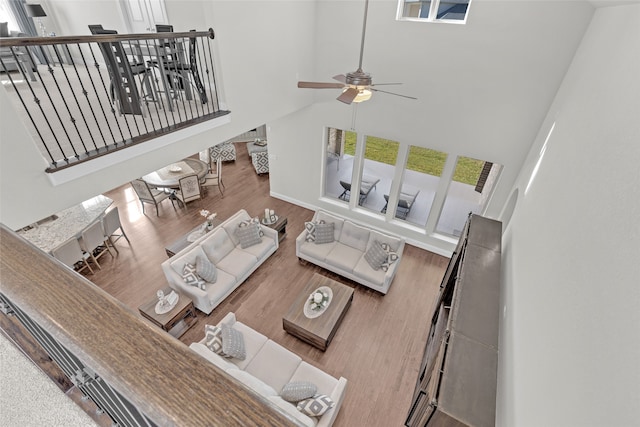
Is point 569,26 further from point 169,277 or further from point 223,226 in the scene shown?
point 169,277

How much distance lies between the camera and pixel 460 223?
24.0 feet

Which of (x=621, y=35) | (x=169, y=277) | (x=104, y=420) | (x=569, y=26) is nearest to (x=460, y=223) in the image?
(x=569, y=26)

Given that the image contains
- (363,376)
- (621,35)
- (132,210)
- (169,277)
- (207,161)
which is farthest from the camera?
(207,161)

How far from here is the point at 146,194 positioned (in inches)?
305

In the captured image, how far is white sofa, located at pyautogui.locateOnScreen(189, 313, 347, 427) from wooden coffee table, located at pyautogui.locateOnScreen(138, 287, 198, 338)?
75 cm

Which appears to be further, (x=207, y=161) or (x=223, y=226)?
(x=207, y=161)

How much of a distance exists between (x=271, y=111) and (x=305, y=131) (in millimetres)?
1808

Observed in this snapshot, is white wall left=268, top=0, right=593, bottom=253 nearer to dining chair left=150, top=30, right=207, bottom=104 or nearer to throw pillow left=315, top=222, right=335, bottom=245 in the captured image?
throw pillow left=315, top=222, right=335, bottom=245

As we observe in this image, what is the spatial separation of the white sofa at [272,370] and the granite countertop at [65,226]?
12.1 feet

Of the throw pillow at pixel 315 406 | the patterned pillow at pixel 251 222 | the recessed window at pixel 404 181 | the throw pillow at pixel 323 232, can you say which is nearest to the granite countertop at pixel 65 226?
the patterned pillow at pixel 251 222

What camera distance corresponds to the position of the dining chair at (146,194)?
7514mm

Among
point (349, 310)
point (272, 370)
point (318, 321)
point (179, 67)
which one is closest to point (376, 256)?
point (349, 310)

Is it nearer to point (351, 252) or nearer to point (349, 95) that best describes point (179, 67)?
point (349, 95)

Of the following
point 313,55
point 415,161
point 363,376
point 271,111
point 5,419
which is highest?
point 313,55
